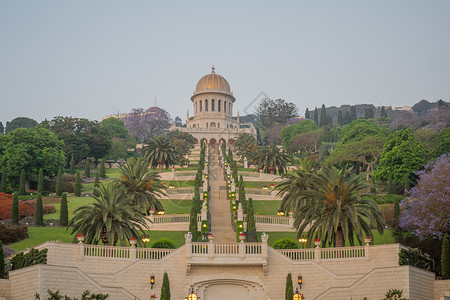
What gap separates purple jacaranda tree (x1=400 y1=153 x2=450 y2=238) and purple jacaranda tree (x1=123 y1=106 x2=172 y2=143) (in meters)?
111

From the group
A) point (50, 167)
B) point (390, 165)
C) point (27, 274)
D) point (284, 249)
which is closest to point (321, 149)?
point (390, 165)

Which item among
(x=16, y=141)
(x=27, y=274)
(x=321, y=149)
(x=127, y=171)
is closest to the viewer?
(x=27, y=274)

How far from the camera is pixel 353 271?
3225 cm

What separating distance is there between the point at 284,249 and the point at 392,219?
56.3 feet

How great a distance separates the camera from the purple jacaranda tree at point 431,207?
125ft

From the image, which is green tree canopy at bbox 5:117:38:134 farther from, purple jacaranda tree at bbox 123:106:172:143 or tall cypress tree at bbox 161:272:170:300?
tall cypress tree at bbox 161:272:170:300

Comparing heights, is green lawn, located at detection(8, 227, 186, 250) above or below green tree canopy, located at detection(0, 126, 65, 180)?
below

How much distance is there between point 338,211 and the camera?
3362 centimetres

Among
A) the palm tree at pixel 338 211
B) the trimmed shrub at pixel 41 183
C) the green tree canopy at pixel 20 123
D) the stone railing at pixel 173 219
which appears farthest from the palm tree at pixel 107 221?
the green tree canopy at pixel 20 123

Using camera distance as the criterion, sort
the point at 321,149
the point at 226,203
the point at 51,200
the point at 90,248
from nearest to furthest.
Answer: the point at 90,248 < the point at 226,203 < the point at 51,200 < the point at 321,149

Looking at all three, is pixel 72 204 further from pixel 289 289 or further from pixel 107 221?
pixel 289 289

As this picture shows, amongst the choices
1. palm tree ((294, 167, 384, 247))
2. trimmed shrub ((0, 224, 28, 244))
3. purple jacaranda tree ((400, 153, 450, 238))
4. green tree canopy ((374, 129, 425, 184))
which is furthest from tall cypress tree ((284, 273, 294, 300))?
green tree canopy ((374, 129, 425, 184))

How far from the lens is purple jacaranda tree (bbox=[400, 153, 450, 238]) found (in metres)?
38.2

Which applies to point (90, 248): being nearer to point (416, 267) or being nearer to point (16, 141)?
point (416, 267)
